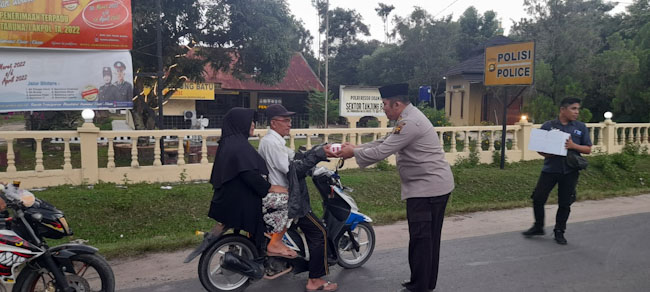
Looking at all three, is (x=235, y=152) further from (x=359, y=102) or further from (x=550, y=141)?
(x=359, y=102)

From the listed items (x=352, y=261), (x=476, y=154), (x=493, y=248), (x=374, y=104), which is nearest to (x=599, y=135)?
(x=476, y=154)

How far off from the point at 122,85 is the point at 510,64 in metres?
8.43

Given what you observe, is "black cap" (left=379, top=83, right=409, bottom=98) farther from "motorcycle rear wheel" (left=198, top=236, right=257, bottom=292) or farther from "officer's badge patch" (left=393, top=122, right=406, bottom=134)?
"motorcycle rear wheel" (left=198, top=236, right=257, bottom=292)

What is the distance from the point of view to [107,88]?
965cm

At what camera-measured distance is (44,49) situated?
8.95m

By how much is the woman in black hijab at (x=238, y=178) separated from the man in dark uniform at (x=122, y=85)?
6504mm

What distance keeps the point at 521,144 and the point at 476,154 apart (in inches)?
67.4

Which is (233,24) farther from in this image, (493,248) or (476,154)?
(493,248)

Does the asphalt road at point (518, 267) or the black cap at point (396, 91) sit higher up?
the black cap at point (396, 91)

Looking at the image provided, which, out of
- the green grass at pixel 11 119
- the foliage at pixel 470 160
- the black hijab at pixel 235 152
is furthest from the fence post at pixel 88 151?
the green grass at pixel 11 119

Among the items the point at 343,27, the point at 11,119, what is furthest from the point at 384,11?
the point at 11,119

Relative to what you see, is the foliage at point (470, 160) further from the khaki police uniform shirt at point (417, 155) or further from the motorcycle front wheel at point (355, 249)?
the khaki police uniform shirt at point (417, 155)

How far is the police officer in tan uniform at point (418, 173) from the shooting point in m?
4.12

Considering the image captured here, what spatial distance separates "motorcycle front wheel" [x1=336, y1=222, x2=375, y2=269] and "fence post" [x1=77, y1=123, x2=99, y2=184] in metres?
5.20
